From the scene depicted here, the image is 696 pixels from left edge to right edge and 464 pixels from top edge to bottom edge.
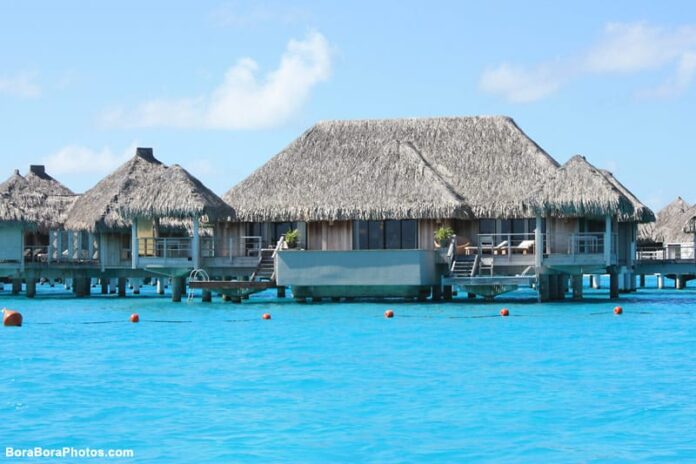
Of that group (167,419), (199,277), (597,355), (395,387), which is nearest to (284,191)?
(199,277)

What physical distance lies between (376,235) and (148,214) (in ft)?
24.1

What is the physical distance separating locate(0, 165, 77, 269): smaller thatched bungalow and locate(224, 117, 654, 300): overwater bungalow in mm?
9121

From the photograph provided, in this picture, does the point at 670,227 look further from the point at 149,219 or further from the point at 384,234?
the point at 149,219

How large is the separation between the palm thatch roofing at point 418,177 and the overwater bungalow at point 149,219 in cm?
202

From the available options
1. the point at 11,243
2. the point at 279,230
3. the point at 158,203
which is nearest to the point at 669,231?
the point at 279,230

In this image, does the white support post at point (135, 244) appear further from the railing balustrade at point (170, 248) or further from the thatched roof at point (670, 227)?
the thatched roof at point (670, 227)

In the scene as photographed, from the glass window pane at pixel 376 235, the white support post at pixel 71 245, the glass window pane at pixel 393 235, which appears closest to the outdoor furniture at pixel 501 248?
the glass window pane at pixel 393 235

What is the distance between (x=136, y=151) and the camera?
153 feet

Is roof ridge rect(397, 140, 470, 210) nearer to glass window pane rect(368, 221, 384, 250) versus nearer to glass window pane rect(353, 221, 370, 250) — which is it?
glass window pane rect(368, 221, 384, 250)

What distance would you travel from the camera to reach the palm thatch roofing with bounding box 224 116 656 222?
35.9 meters

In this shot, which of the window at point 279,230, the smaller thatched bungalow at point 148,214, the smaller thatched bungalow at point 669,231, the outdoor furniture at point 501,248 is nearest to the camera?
the outdoor furniture at point 501,248

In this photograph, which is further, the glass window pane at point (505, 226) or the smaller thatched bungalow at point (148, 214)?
the glass window pane at point (505, 226)

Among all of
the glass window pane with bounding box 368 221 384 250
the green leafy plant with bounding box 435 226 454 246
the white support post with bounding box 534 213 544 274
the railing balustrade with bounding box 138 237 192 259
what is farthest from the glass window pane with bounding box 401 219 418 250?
the railing balustrade with bounding box 138 237 192 259

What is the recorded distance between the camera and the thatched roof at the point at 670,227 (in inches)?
2170
